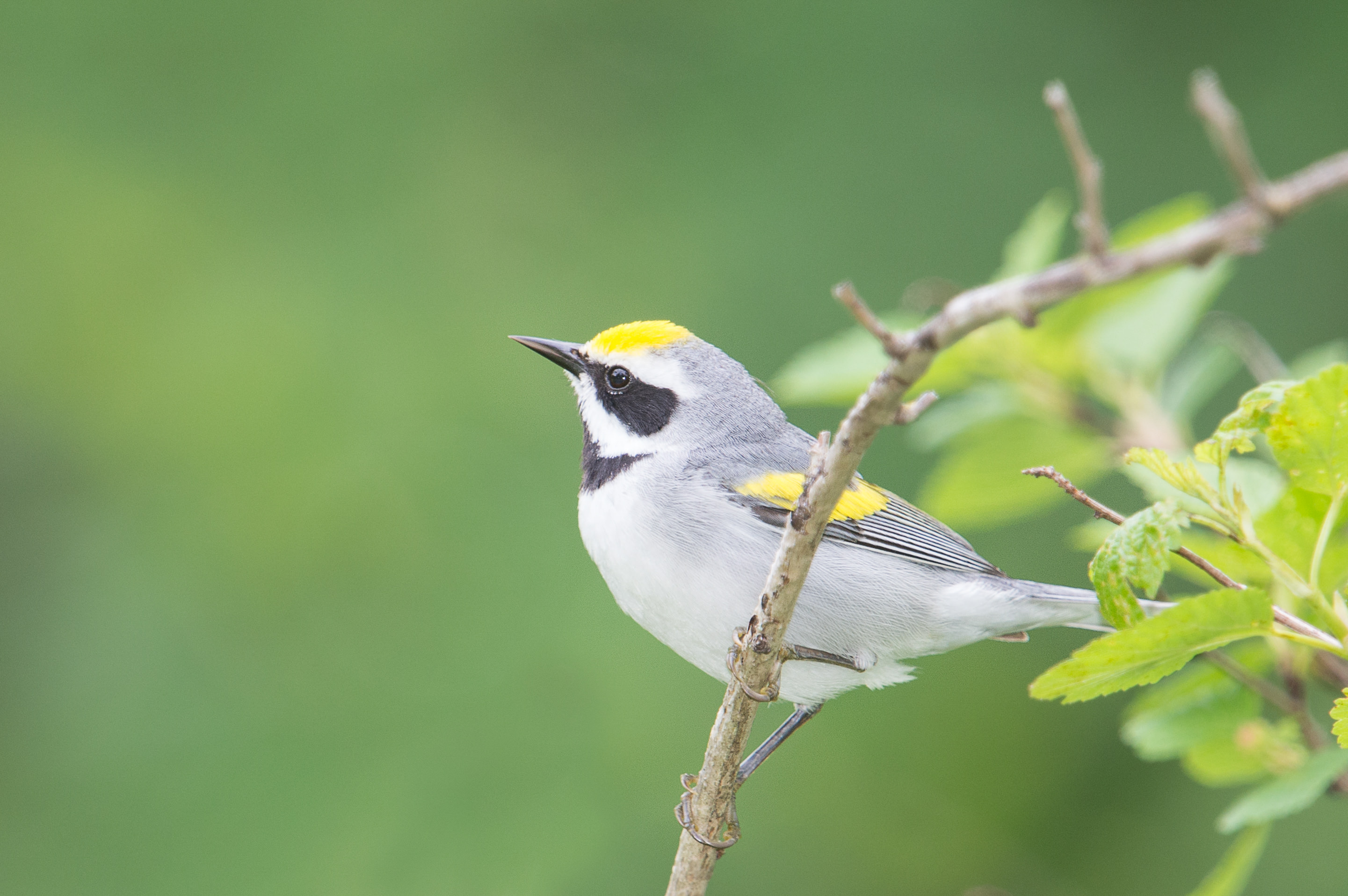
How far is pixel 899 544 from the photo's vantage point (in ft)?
9.06

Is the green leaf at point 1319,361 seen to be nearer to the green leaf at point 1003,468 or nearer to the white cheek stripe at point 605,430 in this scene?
the green leaf at point 1003,468

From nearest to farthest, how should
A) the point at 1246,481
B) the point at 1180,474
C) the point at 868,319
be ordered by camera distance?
the point at 868,319, the point at 1180,474, the point at 1246,481

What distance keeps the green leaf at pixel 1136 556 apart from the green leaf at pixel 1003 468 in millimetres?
1018

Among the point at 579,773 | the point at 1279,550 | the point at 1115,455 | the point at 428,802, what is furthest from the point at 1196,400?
the point at 428,802

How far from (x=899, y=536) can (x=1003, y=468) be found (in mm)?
334

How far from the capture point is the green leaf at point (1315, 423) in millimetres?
1417

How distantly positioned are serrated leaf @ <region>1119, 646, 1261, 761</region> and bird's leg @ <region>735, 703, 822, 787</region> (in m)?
0.88

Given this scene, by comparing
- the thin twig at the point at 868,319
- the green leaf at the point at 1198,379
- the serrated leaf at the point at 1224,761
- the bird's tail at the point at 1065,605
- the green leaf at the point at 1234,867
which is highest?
the green leaf at the point at 1198,379

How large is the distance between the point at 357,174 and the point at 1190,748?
4.78m

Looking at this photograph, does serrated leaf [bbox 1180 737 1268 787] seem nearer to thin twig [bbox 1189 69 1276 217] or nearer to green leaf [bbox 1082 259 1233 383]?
green leaf [bbox 1082 259 1233 383]

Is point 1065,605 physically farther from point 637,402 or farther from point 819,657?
point 637,402

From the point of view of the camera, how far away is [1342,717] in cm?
142

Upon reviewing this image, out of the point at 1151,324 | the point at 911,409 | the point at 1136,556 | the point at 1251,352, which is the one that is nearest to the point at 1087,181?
the point at 911,409

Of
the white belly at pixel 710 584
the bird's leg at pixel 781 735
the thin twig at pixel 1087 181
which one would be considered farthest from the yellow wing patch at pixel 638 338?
the thin twig at pixel 1087 181
